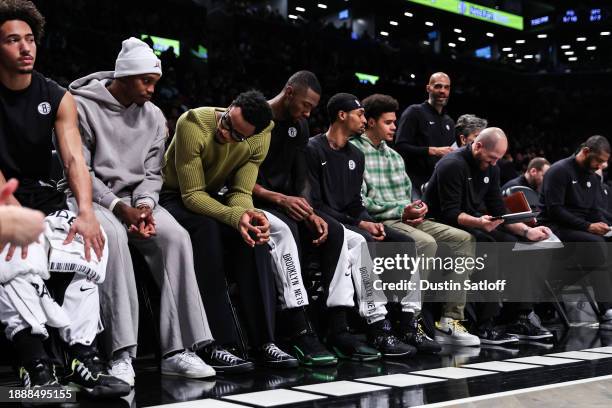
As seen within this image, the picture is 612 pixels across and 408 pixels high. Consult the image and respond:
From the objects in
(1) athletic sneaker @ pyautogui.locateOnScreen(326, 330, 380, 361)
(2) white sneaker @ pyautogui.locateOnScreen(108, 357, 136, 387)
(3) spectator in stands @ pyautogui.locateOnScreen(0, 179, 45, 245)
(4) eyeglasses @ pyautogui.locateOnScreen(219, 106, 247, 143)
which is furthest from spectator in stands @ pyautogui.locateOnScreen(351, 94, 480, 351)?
(3) spectator in stands @ pyautogui.locateOnScreen(0, 179, 45, 245)

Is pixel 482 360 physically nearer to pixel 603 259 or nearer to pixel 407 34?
pixel 603 259

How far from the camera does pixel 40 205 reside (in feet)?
8.18

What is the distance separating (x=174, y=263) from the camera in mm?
2865

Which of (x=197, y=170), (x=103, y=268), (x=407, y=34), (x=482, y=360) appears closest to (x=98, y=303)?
(x=103, y=268)

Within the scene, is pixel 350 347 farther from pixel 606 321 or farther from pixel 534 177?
pixel 534 177

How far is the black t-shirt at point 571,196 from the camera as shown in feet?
17.2

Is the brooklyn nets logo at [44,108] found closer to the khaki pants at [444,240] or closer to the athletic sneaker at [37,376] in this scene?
the athletic sneaker at [37,376]

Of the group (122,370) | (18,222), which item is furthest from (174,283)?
(18,222)

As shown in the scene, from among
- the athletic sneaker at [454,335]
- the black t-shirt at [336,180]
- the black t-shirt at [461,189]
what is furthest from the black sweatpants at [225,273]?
the black t-shirt at [461,189]

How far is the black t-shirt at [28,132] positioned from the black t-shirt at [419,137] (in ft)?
9.89

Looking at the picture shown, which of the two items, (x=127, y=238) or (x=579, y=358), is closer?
(x=127, y=238)

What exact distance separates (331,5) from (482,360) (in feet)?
58.5

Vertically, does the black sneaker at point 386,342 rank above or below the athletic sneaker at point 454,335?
above

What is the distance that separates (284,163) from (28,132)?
1484mm
